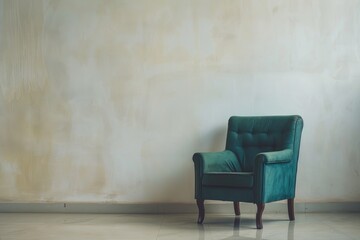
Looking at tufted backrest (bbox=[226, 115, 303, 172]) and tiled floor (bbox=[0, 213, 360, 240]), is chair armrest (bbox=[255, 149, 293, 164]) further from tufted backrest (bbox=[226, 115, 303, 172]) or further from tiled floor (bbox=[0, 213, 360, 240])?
tiled floor (bbox=[0, 213, 360, 240])

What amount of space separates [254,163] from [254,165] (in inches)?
1.0

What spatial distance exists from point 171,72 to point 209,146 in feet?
2.81

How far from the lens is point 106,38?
5.98 metres

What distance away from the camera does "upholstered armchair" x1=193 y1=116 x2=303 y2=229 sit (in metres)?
4.88

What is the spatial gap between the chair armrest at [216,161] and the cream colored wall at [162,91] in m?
0.44

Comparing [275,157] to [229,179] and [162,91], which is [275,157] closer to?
[229,179]

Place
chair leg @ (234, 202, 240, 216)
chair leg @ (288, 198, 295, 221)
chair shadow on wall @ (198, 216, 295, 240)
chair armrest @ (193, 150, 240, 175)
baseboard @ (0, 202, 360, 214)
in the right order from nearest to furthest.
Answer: chair shadow on wall @ (198, 216, 295, 240) → chair armrest @ (193, 150, 240, 175) → chair leg @ (288, 198, 295, 221) → chair leg @ (234, 202, 240, 216) → baseboard @ (0, 202, 360, 214)

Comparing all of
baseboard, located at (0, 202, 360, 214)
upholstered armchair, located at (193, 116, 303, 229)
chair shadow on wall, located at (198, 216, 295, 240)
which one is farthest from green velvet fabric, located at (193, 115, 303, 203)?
baseboard, located at (0, 202, 360, 214)

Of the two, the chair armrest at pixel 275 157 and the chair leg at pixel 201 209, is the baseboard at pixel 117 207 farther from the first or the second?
the chair armrest at pixel 275 157

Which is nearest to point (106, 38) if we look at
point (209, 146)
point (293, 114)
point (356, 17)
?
point (209, 146)

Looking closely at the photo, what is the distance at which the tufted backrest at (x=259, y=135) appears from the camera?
537 centimetres

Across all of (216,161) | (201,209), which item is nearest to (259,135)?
(216,161)

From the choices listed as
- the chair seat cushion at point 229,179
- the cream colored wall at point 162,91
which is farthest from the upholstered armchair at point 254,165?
the cream colored wall at point 162,91

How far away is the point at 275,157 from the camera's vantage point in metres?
4.98
